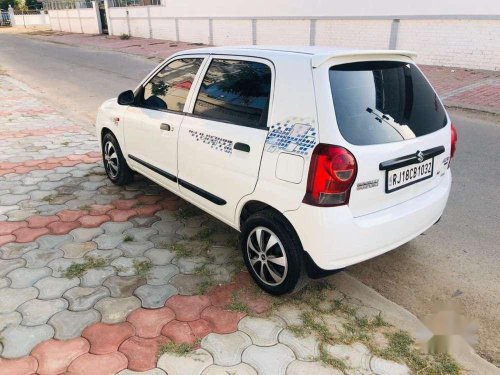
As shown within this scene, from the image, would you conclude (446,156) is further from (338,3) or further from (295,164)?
(338,3)

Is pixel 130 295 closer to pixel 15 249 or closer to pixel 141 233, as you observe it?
pixel 141 233

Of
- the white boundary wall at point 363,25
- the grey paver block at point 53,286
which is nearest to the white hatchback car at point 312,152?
the grey paver block at point 53,286

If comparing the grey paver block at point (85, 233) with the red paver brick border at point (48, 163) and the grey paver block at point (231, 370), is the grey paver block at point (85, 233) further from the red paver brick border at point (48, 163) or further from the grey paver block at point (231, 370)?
the red paver brick border at point (48, 163)

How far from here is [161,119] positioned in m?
3.79

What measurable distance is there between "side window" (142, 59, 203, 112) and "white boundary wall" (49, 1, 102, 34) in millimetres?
34059

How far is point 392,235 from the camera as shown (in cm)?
275

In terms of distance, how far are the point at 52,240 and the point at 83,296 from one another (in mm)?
1022

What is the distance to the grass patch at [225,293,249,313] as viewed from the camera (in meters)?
2.83

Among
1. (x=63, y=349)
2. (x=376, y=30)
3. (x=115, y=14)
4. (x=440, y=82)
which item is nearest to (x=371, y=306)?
(x=63, y=349)

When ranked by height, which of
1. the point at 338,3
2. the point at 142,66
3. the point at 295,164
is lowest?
the point at 142,66

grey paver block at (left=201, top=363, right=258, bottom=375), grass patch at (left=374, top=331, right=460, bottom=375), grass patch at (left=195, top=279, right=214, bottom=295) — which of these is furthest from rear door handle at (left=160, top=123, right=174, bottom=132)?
grass patch at (left=374, top=331, right=460, bottom=375)

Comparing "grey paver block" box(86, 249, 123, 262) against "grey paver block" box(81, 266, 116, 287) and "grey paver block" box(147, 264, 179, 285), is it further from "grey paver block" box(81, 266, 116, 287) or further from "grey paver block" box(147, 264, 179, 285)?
"grey paver block" box(147, 264, 179, 285)

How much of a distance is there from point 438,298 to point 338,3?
580 inches

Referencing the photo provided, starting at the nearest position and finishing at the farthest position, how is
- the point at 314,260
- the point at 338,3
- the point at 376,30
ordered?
the point at 314,260 → the point at 376,30 → the point at 338,3
